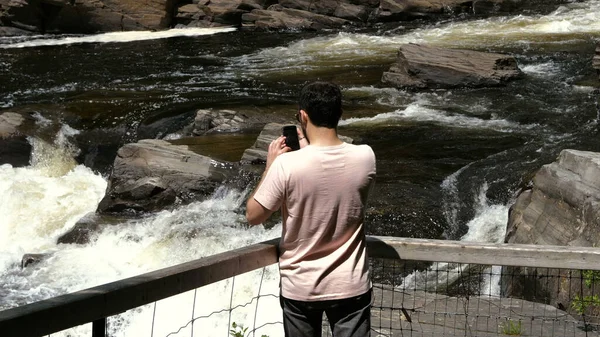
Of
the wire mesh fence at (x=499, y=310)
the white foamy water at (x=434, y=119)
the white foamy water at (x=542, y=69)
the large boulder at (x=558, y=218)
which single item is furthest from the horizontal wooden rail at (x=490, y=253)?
the white foamy water at (x=542, y=69)

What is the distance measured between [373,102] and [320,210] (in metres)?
12.4

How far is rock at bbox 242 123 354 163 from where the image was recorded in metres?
12.1

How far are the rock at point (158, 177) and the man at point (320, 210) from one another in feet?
26.0

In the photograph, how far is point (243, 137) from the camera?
13.9 m

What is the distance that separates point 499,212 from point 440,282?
7.21 feet

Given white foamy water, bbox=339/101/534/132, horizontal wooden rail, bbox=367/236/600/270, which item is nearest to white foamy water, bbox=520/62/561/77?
white foamy water, bbox=339/101/534/132

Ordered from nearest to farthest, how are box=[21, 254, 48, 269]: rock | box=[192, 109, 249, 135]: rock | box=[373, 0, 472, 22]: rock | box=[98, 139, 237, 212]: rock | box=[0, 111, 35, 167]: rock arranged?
1. box=[21, 254, 48, 269]: rock
2. box=[98, 139, 237, 212]: rock
3. box=[0, 111, 35, 167]: rock
4. box=[192, 109, 249, 135]: rock
5. box=[373, 0, 472, 22]: rock

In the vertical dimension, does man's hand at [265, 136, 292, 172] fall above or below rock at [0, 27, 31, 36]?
above

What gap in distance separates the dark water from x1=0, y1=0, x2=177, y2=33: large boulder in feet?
8.10

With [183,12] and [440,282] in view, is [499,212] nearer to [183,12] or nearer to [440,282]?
[440,282]

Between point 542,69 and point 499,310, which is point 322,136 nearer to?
point 499,310

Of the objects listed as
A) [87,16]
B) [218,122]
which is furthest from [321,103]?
[87,16]

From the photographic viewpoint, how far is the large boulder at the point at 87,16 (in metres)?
26.7

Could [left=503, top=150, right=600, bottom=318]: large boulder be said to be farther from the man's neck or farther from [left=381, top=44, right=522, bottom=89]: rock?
[left=381, top=44, right=522, bottom=89]: rock
